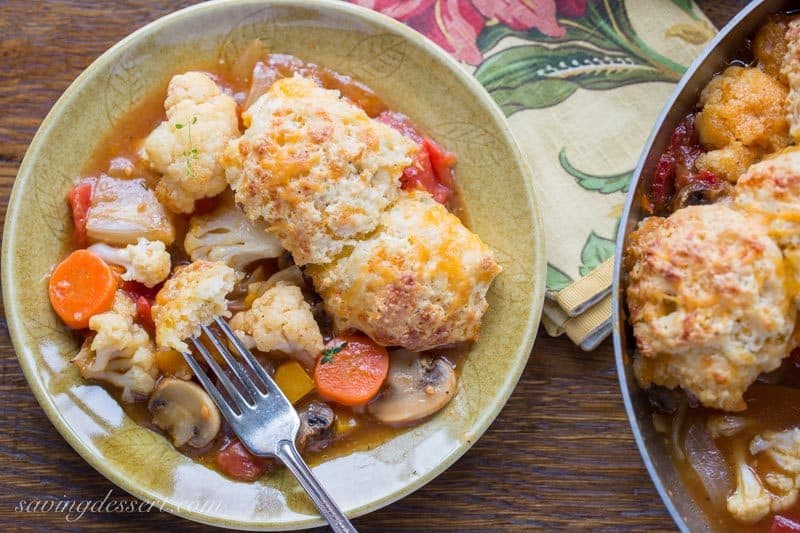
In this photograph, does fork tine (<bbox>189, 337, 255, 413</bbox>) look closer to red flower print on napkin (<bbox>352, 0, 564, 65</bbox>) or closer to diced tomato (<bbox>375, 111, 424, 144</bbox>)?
diced tomato (<bbox>375, 111, 424, 144</bbox>)

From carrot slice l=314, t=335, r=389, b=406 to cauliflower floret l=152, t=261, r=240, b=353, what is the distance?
18.0 inches

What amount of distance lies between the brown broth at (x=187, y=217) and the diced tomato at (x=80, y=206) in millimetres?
55

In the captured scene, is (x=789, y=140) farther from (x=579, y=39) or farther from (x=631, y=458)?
(x=631, y=458)

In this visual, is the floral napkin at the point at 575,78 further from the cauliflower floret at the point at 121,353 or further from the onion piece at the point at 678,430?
the cauliflower floret at the point at 121,353

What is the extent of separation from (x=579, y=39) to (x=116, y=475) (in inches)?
104

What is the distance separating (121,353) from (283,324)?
2.13 feet

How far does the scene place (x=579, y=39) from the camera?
3385 millimetres

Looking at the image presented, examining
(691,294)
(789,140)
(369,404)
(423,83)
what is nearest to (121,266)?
(369,404)

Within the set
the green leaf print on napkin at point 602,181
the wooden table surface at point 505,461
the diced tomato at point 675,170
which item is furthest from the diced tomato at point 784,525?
the green leaf print on napkin at point 602,181

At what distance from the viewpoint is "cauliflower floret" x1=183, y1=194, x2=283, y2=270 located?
3043 mm

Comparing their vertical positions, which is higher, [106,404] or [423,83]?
[423,83]

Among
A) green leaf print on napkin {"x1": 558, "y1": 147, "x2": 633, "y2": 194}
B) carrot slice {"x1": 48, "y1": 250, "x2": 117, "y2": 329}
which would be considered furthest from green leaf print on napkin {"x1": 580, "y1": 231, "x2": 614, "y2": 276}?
carrot slice {"x1": 48, "y1": 250, "x2": 117, "y2": 329}

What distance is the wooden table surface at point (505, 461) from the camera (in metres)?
3.25

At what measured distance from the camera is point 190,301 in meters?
2.88
